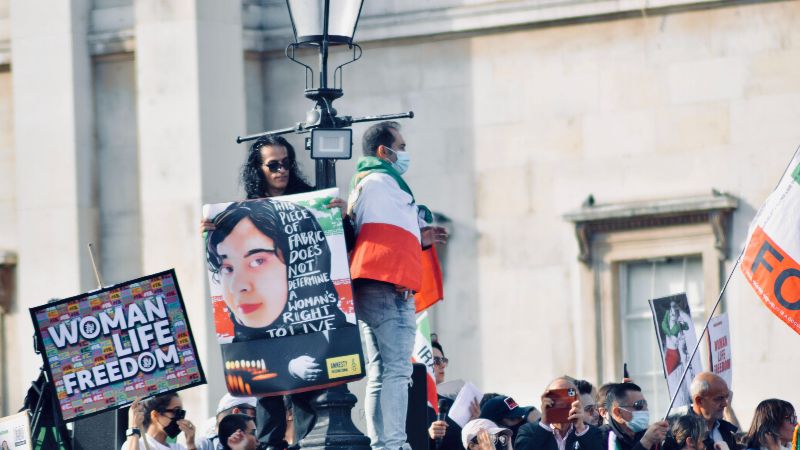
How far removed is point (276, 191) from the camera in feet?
51.4

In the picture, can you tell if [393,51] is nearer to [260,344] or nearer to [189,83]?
[189,83]

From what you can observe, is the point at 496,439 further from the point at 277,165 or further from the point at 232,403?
the point at 277,165

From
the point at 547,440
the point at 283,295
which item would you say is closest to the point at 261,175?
the point at 283,295

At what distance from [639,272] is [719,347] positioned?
4.95 metres

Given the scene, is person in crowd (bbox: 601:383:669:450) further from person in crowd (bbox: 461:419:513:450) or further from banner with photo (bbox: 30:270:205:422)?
banner with photo (bbox: 30:270:205:422)

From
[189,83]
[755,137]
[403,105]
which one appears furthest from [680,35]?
[189,83]

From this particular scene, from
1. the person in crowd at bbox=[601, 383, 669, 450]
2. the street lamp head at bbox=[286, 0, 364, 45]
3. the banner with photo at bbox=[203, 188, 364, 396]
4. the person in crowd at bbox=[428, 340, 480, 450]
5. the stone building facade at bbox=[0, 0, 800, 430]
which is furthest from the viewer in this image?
the stone building facade at bbox=[0, 0, 800, 430]

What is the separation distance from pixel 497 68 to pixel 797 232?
7.90 meters

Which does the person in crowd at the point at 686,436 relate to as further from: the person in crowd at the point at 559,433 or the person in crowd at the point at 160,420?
the person in crowd at the point at 160,420

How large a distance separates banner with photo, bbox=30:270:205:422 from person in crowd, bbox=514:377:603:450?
2095 mm

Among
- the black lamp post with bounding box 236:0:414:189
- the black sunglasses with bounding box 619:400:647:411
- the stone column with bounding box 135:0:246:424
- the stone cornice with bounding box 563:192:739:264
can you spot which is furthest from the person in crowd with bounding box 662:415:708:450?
the stone column with bounding box 135:0:246:424

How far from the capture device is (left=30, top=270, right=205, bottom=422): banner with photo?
1644 centimetres

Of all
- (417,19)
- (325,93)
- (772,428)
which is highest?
(417,19)

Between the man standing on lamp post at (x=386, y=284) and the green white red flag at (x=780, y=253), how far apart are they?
343cm
